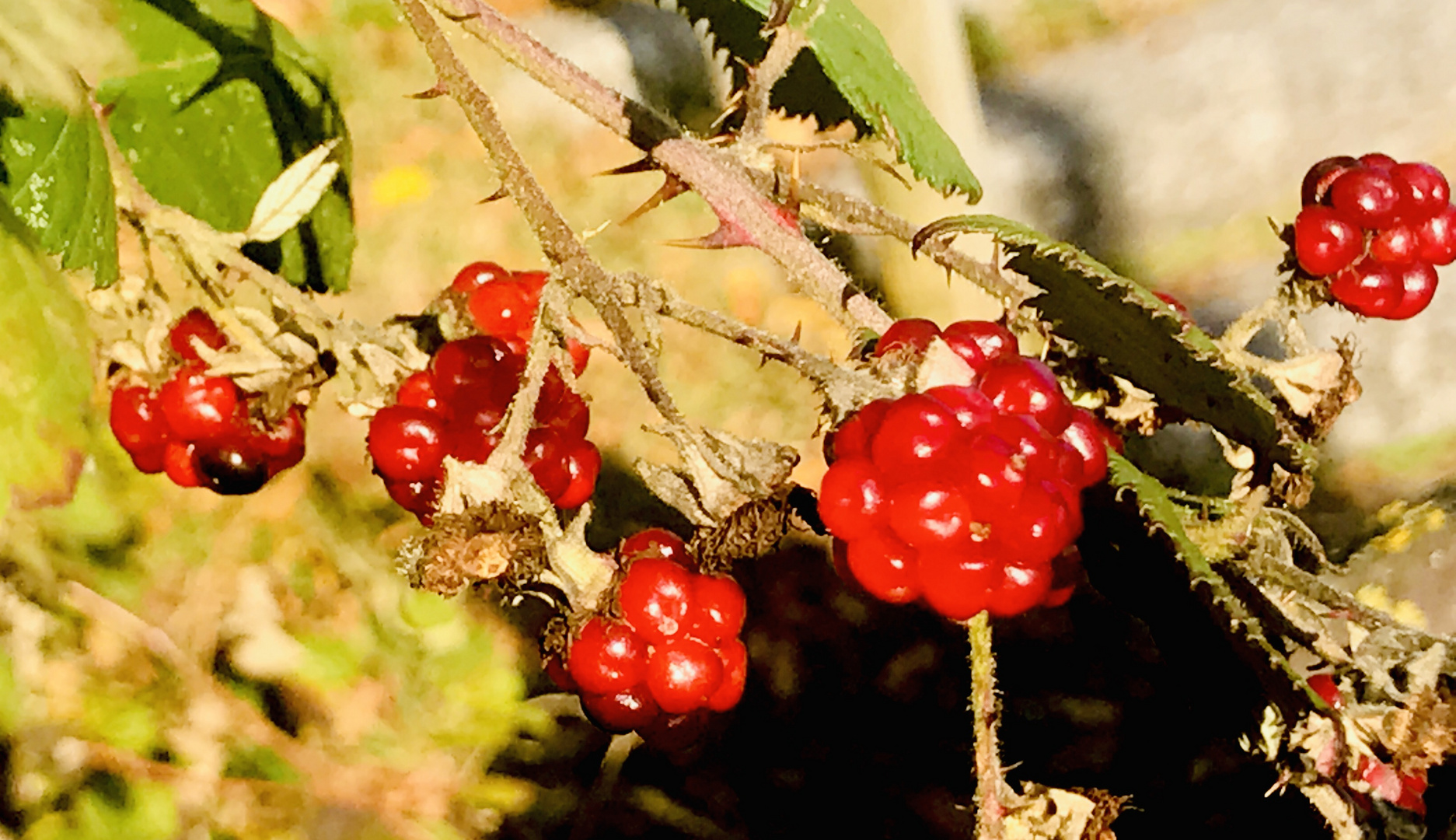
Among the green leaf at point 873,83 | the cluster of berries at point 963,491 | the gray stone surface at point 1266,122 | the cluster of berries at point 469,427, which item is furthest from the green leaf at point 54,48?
the gray stone surface at point 1266,122

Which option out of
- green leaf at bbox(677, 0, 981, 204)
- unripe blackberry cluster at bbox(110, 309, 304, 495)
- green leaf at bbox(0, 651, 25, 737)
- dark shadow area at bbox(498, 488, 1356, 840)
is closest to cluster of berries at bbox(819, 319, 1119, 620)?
green leaf at bbox(677, 0, 981, 204)

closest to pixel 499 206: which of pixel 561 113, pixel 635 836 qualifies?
pixel 561 113

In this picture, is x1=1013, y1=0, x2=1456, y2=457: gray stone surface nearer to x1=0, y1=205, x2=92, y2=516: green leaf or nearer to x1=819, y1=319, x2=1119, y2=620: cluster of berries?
x1=819, y1=319, x2=1119, y2=620: cluster of berries

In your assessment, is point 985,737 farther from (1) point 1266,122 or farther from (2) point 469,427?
(1) point 1266,122

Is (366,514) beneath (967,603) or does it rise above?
beneath

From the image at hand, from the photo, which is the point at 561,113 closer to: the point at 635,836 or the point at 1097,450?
the point at 635,836

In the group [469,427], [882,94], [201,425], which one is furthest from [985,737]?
[201,425]
